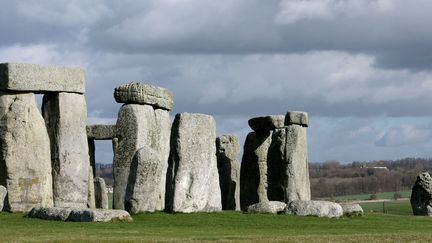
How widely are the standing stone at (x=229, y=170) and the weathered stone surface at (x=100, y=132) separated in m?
4.05

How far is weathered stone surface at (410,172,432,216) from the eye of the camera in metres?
41.4

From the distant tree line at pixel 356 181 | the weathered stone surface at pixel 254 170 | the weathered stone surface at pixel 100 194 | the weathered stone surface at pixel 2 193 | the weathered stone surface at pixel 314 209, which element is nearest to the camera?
the weathered stone surface at pixel 2 193

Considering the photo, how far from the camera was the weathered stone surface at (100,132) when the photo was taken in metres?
42.2

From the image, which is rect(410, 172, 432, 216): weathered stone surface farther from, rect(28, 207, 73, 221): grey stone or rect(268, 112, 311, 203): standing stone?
rect(28, 207, 73, 221): grey stone

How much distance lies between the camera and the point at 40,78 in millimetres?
32625

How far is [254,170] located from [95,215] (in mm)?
14643

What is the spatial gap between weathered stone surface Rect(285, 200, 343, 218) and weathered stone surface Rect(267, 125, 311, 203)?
6.12 metres

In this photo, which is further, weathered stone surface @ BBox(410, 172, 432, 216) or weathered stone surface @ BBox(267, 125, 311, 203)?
weathered stone surface @ BBox(410, 172, 432, 216)

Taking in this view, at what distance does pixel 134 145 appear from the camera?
33.5 metres

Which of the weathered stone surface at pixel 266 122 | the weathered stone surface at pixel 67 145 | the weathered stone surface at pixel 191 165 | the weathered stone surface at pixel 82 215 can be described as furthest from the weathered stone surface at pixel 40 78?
the weathered stone surface at pixel 266 122

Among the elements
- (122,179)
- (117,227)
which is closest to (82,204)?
(122,179)

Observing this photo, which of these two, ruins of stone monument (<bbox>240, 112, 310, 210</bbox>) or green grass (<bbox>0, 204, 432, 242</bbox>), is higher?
ruins of stone monument (<bbox>240, 112, 310, 210</bbox>)

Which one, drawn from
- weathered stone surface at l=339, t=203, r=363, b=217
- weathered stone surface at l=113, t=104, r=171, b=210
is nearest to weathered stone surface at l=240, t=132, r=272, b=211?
weathered stone surface at l=113, t=104, r=171, b=210

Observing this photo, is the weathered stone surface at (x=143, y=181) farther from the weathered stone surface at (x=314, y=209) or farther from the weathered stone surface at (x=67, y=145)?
the weathered stone surface at (x=314, y=209)
